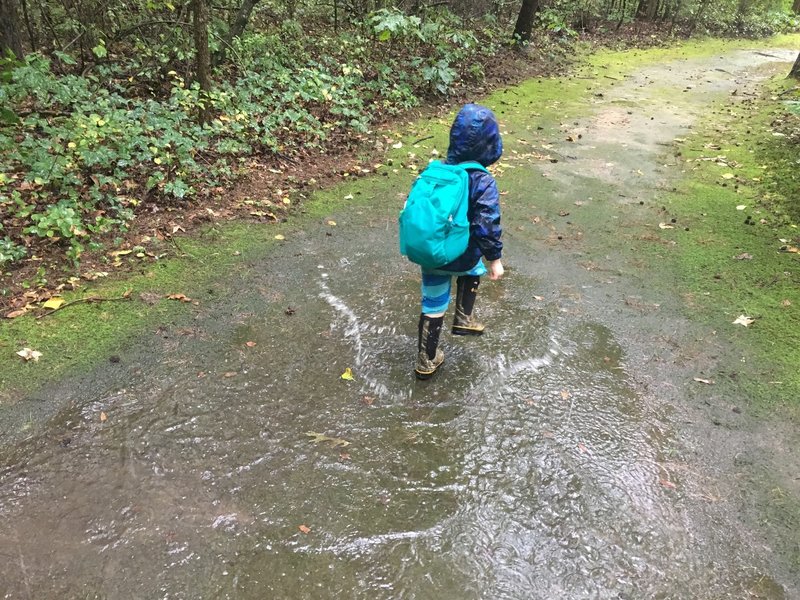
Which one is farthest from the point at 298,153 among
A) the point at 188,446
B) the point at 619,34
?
the point at 619,34

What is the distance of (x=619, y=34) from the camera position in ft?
63.6

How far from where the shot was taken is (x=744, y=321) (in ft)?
13.4

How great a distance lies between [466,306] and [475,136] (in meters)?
1.17

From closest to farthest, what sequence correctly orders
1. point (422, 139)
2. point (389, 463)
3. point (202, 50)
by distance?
point (389, 463) → point (202, 50) → point (422, 139)

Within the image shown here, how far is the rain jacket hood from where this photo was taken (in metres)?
2.94

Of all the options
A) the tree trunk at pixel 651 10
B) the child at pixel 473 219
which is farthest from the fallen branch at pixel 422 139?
the tree trunk at pixel 651 10

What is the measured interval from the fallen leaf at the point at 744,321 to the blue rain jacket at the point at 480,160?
7.38 feet

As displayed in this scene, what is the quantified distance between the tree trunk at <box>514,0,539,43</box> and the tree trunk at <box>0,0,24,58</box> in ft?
34.3

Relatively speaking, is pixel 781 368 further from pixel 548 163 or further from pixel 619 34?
pixel 619 34

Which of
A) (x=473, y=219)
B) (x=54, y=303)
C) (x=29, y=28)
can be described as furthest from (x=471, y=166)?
(x=29, y=28)

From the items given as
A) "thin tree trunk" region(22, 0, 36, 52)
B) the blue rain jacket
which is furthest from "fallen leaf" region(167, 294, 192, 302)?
"thin tree trunk" region(22, 0, 36, 52)

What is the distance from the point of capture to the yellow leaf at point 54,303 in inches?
150

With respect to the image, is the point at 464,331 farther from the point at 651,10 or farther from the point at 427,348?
the point at 651,10

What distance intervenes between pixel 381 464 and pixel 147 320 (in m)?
2.08
